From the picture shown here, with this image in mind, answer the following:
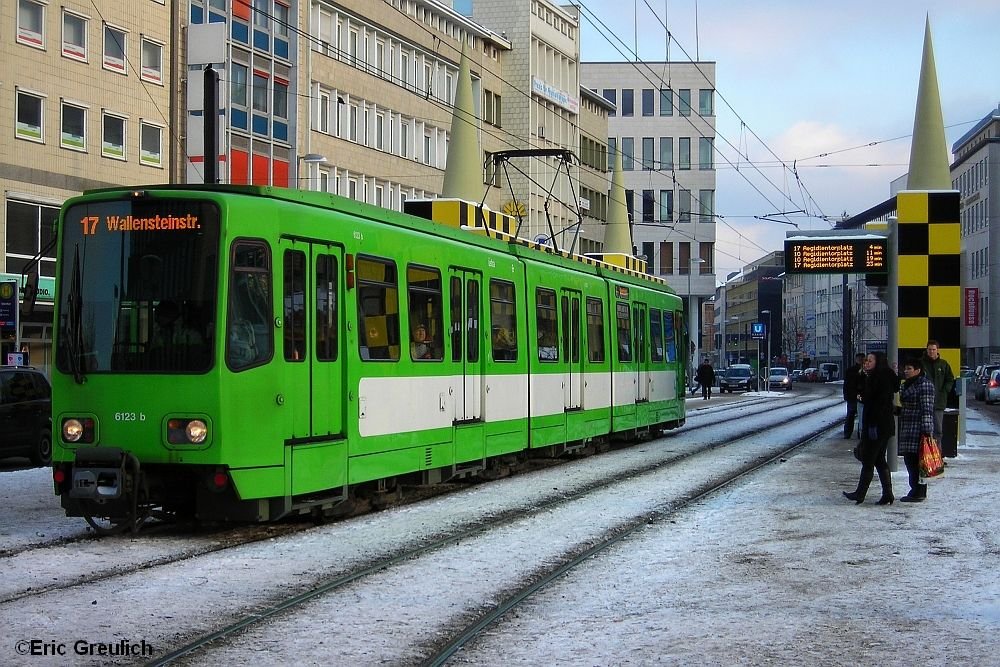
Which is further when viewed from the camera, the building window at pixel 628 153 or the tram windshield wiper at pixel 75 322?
the building window at pixel 628 153

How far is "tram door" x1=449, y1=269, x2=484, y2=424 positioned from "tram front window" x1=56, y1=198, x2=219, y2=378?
5.02 m

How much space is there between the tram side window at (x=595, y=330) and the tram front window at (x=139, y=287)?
11.7 metres

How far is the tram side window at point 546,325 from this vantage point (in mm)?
20766

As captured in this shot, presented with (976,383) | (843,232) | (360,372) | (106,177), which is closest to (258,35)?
(106,177)

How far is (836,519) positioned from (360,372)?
4993mm

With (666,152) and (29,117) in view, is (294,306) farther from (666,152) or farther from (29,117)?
(666,152)

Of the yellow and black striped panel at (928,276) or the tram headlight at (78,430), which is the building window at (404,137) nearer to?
the yellow and black striped panel at (928,276)

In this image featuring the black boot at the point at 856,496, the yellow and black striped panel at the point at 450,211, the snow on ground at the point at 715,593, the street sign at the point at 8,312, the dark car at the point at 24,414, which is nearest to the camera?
the snow on ground at the point at 715,593

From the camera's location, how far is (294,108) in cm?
4800

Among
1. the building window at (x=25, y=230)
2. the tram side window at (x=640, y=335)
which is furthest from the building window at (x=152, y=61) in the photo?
the tram side window at (x=640, y=335)

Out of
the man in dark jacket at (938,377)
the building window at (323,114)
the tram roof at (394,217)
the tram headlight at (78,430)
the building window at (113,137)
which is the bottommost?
the tram headlight at (78,430)

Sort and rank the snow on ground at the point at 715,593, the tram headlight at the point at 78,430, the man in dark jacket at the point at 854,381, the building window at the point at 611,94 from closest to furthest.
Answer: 1. the snow on ground at the point at 715,593
2. the tram headlight at the point at 78,430
3. the man in dark jacket at the point at 854,381
4. the building window at the point at 611,94

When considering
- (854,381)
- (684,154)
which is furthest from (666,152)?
(854,381)

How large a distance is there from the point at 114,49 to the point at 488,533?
30888mm
